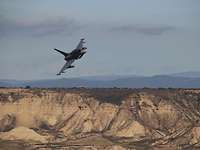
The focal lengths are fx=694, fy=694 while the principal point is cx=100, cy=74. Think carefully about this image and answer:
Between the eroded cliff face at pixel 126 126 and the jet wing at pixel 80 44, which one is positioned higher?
the jet wing at pixel 80 44

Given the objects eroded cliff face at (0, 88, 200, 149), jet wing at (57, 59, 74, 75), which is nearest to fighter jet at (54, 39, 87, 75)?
jet wing at (57, 59, 74, 75)

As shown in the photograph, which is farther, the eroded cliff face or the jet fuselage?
the eroded cliff face

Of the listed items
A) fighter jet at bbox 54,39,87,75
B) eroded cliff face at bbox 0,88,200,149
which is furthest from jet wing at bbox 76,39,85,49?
eroded cliff face at bbox 0,88,200,149

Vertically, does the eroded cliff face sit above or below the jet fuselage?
below

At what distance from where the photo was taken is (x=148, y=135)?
181000mm

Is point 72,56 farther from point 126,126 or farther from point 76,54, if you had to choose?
point 126,126

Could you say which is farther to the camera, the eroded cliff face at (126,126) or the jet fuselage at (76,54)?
the eroded cliff face at (126,126)

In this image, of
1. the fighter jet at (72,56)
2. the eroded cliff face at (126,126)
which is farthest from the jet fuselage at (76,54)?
the eroded cliff face at (126,126)

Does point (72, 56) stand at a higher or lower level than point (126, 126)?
higher

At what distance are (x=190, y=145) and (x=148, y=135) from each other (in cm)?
1792

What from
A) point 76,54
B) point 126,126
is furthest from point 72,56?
point 126,126

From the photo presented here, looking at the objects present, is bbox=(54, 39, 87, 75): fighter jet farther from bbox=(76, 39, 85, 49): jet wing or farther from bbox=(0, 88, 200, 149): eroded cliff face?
bbox=(0, 88, 200, 149): eroded cliff face

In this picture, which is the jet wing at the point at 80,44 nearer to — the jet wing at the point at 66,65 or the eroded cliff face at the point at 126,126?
the jet wing at the point at 66,65

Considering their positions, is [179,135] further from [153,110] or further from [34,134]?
[34,134]
